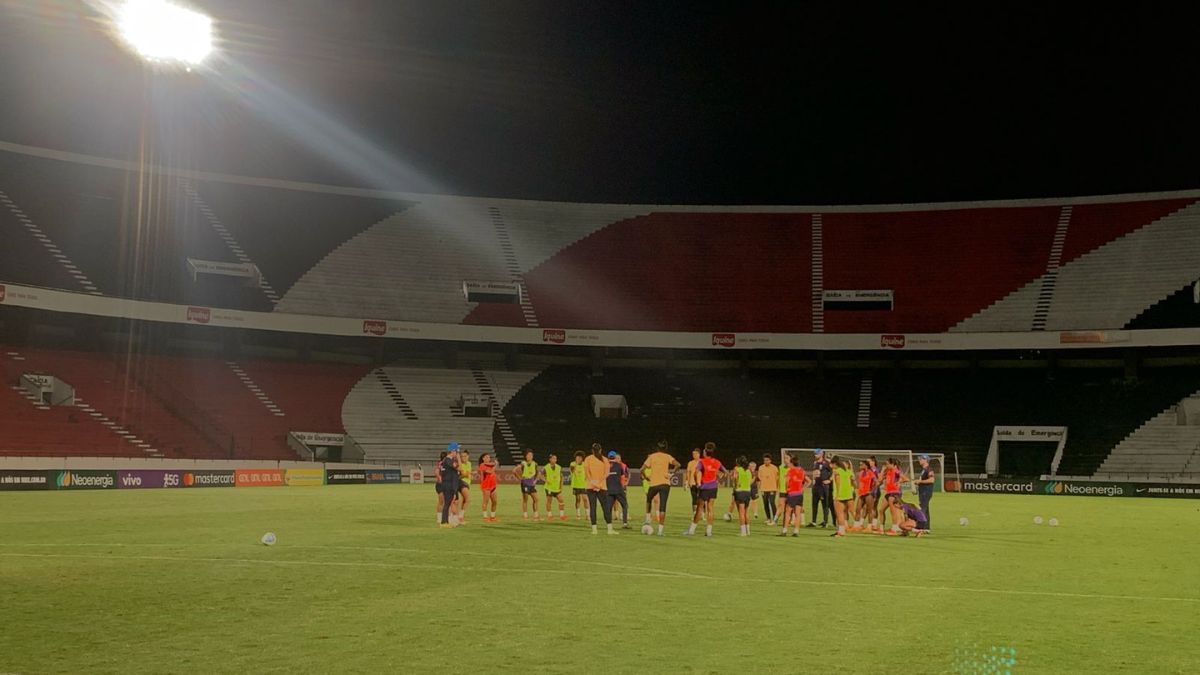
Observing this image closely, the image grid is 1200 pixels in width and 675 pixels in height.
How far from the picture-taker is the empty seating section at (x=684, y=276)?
6069cm

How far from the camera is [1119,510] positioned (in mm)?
33969

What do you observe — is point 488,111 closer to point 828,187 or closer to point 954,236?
point 828,187

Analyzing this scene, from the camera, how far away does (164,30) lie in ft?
142

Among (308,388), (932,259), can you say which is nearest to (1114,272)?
(932,259)

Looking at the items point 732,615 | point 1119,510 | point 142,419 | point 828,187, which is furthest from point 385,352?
point 732,615

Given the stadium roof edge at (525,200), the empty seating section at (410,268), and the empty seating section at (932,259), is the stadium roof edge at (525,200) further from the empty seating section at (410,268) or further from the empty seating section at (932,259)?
the empty seating section at (410,268)

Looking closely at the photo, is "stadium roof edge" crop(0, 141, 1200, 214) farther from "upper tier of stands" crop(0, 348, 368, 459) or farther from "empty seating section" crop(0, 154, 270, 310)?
"upper tier of stands" crop(0, 348, 368, 459)

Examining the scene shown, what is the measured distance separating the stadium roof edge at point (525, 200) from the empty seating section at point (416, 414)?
44.4ft

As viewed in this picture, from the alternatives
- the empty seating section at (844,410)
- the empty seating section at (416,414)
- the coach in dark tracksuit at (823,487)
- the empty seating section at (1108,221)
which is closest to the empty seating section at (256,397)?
the empty seating section at (416,414)

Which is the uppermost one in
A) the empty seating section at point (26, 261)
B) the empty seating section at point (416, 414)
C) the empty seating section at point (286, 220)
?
the empty seating section at point (286, 220)

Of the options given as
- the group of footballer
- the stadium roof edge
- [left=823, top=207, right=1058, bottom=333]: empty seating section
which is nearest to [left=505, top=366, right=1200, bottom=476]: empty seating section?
[left=823, top=207, right=1058, bottom=333]: empty seating section

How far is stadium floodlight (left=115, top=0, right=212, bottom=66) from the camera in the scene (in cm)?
4169

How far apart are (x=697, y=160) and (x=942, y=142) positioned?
14474 mm

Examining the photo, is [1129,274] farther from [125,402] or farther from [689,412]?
[125,402]
